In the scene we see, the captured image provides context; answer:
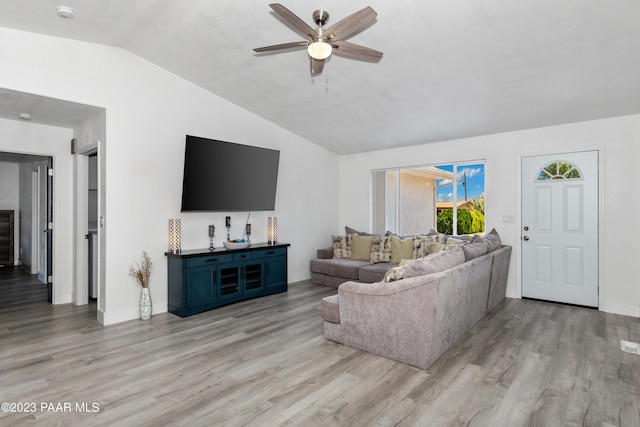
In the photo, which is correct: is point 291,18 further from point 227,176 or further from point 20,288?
point 20,288

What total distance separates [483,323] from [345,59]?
11.1 feet

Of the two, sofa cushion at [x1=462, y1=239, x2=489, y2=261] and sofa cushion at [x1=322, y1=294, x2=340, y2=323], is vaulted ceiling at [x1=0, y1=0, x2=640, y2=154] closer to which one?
sofa cushion at [x1=462, y1=239, x2=489, y2=261]

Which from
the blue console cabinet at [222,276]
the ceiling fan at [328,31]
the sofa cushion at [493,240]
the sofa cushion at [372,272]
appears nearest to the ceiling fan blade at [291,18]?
the ceiling fan at [328,31]

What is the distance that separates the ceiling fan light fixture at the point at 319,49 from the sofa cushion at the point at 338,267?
12.2ft

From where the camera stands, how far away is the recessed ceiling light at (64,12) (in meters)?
3.10

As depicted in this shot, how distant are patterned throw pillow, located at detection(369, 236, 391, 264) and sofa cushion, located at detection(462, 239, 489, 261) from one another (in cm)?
191

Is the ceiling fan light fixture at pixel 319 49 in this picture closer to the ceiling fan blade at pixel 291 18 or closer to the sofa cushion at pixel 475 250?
the ceiling fan blade at pixel 291 18

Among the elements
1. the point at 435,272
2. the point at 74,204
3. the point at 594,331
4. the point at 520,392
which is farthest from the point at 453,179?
the point at 74,204

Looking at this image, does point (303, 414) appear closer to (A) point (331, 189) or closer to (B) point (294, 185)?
(B) point (294, 185)

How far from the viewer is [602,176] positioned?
4.40 metres

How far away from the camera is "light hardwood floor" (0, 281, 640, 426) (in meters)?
2.22

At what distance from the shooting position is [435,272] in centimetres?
290

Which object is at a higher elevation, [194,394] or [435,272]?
[435,272]

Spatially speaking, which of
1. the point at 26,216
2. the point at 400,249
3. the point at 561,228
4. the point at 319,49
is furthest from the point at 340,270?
the point at 26,216
